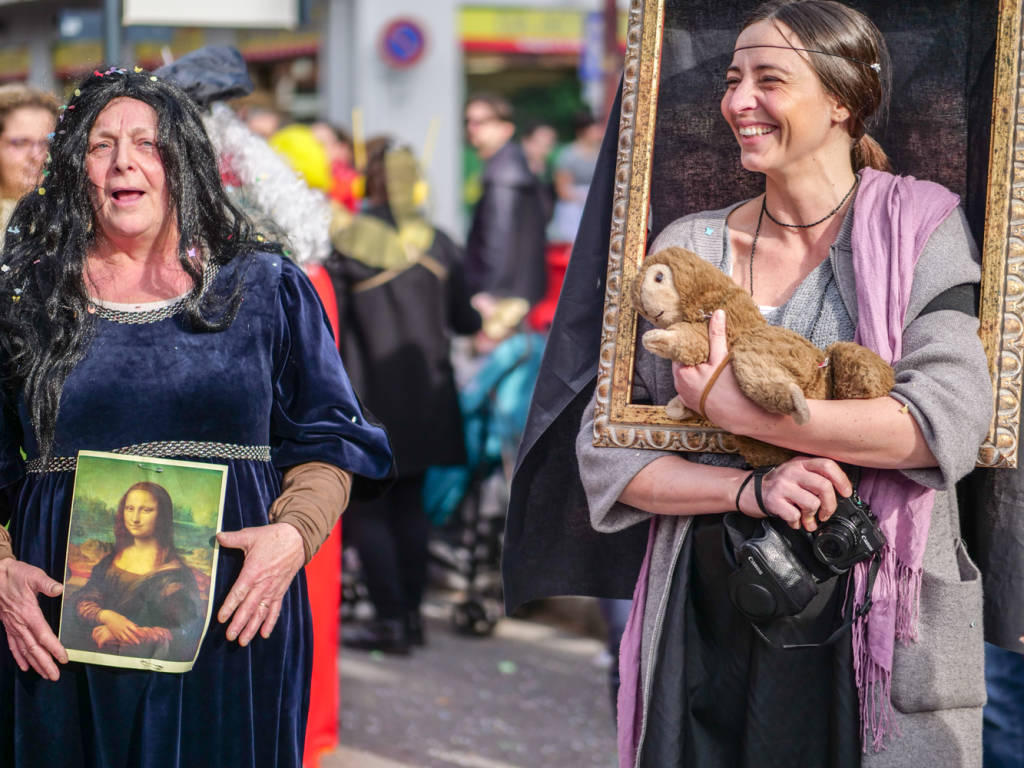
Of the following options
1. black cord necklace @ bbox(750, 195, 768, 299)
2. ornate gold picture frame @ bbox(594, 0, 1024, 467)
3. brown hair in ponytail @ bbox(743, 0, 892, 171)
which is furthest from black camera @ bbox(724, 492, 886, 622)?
brown hair in ponytail @ bbox(743, 0, 892, 171)

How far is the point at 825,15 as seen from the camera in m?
2.16

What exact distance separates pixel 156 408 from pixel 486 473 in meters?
4.02

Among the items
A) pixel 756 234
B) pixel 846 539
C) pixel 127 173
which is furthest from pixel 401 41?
pixel 846 539

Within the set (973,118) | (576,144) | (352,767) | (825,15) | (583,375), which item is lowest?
(352,767)

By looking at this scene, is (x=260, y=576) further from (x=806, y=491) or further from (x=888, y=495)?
(x=888, y=495)

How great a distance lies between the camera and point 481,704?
4945mm

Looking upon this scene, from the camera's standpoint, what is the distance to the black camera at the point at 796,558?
80.4 inches

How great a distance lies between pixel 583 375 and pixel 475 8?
568 inches

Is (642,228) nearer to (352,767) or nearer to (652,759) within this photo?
(652,759)

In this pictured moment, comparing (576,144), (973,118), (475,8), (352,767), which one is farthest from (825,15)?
(475,8)

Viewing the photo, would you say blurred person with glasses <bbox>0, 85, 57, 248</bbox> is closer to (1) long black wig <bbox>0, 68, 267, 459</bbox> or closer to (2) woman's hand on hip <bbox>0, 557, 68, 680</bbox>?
(1) long black wig <bbox>0, 68, 267, 459</bbox>

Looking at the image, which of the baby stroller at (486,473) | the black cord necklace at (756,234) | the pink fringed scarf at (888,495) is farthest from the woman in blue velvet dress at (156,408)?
the baby stroller at (486,473)

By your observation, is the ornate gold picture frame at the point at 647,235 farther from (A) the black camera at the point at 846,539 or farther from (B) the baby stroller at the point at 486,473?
(B) the baby stroller at the point at 486,473

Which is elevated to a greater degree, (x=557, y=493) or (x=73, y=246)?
(x=73, y=246)
